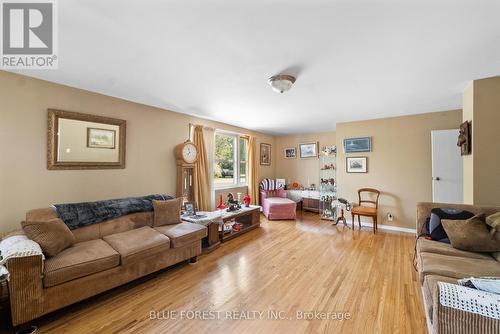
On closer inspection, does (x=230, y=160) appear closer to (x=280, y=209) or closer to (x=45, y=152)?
(x=280, y=209)

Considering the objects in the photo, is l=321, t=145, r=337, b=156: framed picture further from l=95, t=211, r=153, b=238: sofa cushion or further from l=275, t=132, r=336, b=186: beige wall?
l=95, t=211, r=153, b=238: sofa cushion

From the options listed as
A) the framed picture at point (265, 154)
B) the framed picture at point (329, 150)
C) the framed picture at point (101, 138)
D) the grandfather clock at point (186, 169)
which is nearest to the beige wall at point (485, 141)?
the framed picture at point (329, 150)

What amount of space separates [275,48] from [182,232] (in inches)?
92.9

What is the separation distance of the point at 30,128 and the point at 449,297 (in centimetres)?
388

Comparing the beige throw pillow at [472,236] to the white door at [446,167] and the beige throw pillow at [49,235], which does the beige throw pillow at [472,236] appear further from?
the beige throw pillow at [49,235]

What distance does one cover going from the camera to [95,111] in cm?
284

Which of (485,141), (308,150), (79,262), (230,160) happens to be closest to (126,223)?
(79,262)

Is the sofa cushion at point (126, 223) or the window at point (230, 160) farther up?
the window at point (230, 160)

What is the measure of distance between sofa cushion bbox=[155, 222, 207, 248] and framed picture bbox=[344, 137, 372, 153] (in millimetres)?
3602

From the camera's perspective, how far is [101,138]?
2873 millimetres

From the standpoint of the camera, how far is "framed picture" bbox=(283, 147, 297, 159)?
6.61 m

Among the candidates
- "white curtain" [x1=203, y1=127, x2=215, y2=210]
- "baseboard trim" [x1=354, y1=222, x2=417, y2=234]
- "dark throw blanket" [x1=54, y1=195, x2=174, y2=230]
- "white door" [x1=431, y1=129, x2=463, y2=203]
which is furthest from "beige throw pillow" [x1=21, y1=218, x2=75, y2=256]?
"white door" [x1=431, y1=129, x2=463, y2=203]

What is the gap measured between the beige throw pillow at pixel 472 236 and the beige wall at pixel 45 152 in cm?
387

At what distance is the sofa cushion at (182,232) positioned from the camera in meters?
2.61
